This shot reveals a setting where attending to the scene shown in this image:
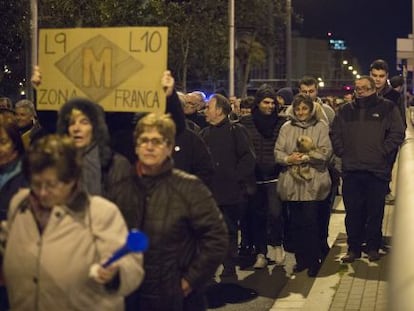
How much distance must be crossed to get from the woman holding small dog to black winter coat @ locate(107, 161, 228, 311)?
A: 4.20 m

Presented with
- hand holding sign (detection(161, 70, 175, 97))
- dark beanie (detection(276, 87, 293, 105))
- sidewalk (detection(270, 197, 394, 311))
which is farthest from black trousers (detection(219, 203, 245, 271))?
dark beanie (detection(276, 87, 293, 105))

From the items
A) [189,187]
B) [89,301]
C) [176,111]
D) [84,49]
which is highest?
[84,49]

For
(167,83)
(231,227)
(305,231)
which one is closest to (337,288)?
(305,231)

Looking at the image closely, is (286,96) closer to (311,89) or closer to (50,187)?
(311,89)

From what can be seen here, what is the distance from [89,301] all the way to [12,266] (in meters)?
0.34

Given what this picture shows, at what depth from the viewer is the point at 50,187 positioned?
11.5 feet

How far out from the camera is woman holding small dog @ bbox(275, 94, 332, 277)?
8445mm

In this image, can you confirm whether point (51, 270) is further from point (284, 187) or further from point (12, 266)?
point (284, 187)

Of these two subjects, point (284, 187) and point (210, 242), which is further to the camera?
point (284, 187)

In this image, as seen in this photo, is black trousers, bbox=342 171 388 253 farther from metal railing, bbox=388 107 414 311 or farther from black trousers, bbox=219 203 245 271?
metal railing, bbox=388 107 414 311

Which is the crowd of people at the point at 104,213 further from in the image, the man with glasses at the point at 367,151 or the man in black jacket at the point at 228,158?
the man with glasses at the point at 367,151

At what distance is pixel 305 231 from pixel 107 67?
3729 mm

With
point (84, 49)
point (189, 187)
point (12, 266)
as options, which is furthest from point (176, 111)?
point (12, 266)

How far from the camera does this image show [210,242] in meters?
4.25
